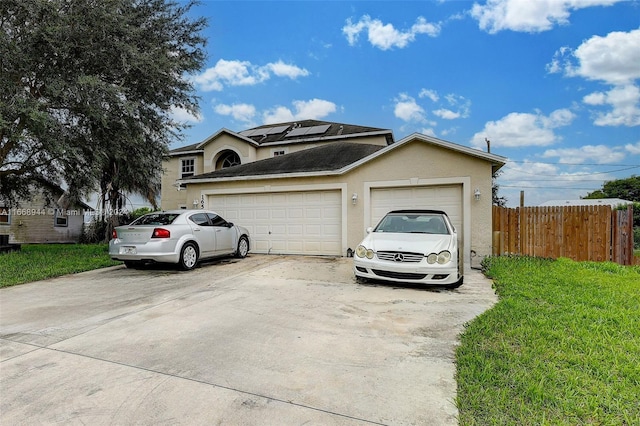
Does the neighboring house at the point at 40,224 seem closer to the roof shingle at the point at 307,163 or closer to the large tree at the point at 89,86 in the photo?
the large tree at the point at 89,86

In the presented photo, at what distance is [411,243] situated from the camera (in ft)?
20.3

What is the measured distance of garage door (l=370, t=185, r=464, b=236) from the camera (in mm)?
9375

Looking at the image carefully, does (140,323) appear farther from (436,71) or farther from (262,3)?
(436,71)

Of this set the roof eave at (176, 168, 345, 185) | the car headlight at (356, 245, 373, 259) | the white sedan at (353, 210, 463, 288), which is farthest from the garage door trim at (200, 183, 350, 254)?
the car headlight at (356, 245, 373, 259)

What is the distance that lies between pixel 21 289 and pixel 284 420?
6.97 meters

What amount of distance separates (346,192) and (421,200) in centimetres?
227

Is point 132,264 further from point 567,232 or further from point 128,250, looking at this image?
point 567,232

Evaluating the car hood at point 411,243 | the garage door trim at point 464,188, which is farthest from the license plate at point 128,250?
the garage door trim at point 464,188

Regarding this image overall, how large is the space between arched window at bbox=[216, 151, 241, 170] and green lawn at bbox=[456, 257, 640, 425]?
57.7ft

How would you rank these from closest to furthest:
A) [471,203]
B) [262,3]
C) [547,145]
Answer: [471,203]
[262,3]
[547,145]

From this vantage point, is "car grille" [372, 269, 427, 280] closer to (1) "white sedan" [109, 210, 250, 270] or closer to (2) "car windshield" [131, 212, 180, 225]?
(1) "white sedan" [109, 210, 250, 270]

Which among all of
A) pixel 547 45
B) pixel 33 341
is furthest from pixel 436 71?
pixel 33 341

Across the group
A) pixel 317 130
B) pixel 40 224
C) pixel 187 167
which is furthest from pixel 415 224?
pixel 40 224

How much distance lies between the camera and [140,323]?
13.9 feet
